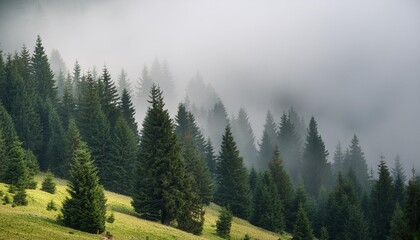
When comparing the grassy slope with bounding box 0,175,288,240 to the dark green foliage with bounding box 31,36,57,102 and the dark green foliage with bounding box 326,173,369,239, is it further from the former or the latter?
the dark green foliage with bounding box 31,36,57,102

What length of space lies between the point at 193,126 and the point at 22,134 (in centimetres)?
5157

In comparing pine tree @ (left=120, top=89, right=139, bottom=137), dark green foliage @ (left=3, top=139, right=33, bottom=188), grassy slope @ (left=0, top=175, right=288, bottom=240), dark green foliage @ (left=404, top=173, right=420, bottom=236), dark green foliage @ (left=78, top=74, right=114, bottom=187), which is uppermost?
pine tree @ (left=120, top=89, right=139, bottom=137)

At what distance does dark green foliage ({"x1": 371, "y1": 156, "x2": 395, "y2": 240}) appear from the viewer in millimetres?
103438

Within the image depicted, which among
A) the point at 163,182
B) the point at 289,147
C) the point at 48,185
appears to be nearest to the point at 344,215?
the point at 163,182

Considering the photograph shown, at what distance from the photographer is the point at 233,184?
100 meters

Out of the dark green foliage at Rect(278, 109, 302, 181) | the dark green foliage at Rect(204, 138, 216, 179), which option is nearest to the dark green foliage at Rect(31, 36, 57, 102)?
the dark green foliage at Rect(204, 138, 216, 179)

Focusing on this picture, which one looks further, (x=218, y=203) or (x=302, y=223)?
(x=218, y=203)

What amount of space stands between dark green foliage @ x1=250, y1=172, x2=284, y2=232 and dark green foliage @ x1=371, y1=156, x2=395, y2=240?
22.5 meters

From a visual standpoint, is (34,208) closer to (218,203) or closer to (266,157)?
(218,203)

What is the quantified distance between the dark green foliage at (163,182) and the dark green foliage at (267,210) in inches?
1100

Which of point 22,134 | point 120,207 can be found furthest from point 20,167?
point 22,134

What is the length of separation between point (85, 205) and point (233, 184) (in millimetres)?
58209

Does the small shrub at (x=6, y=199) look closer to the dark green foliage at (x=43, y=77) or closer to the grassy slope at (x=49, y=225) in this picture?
the grassy slope at (x=49, y=225)

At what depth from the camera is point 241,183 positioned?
10031 cm
